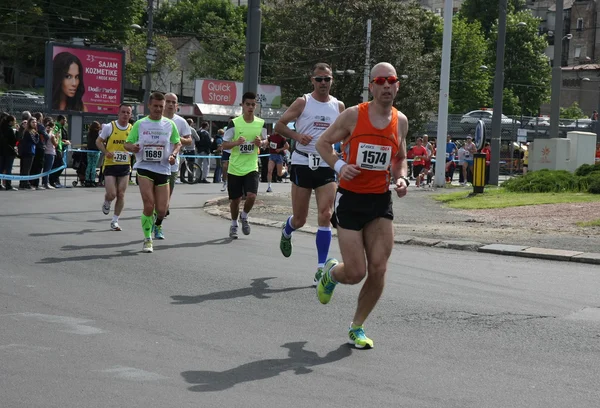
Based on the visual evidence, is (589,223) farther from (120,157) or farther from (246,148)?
(120,157)

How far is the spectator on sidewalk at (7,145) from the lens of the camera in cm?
2442

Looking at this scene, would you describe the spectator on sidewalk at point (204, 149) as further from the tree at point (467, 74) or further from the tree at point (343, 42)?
the tree at point (467, 74)

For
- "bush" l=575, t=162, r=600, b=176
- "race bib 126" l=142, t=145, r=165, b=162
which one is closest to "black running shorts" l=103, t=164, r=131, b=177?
"race bib 126" l=142, t=145, r=165, b=162

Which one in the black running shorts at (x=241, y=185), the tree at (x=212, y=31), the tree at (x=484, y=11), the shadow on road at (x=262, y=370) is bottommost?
the shadow on road at (x=262, y=370)

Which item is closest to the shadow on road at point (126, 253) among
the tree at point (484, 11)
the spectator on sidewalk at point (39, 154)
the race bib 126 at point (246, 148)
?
the race bib 126 at point (246, 148)

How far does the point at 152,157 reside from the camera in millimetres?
12508

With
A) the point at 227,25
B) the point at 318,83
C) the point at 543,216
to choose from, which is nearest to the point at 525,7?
the point at 227,25

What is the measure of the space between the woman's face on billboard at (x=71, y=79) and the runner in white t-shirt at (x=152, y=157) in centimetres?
2294

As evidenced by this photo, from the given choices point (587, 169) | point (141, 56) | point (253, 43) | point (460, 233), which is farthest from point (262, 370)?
point (141, 56)

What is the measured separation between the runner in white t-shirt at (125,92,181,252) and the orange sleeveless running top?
5.82 meters

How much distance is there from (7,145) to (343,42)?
36.1 m

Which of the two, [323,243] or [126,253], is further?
[126,253]

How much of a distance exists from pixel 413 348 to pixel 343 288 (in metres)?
2.87

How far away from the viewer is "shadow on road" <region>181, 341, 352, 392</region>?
5758 millimetres
